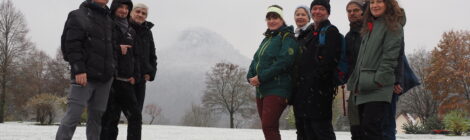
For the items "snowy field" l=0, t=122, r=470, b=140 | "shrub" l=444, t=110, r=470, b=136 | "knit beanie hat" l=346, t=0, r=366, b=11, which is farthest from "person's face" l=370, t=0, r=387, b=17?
"shrub" l=444, t=110, r=470, b=136

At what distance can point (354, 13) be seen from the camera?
4.40 m

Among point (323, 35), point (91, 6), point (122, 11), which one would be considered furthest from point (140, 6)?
point (323, 35)

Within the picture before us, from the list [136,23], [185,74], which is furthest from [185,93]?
[136,23]

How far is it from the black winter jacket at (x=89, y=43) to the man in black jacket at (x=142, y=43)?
0.75m

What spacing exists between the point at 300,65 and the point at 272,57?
33 centimetres

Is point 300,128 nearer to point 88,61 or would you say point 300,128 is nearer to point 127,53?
point 127,53

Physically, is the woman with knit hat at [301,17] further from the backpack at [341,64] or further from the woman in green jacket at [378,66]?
the woman in green jacket at [378,66]

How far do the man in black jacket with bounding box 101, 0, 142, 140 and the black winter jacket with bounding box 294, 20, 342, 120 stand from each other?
186 cm

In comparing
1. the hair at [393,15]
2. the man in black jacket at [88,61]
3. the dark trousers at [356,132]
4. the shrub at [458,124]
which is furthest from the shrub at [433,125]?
the man in black jacket at [88,61]

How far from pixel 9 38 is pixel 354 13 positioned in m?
34.7

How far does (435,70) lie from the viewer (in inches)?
1211

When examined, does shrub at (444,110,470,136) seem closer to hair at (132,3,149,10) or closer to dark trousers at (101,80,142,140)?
hair at (132,3,149,10)

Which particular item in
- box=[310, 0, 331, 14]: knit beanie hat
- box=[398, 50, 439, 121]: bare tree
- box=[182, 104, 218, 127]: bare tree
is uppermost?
box=[310, 0, 331, 14]: knit beanie hat

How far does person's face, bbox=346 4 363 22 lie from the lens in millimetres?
4359
